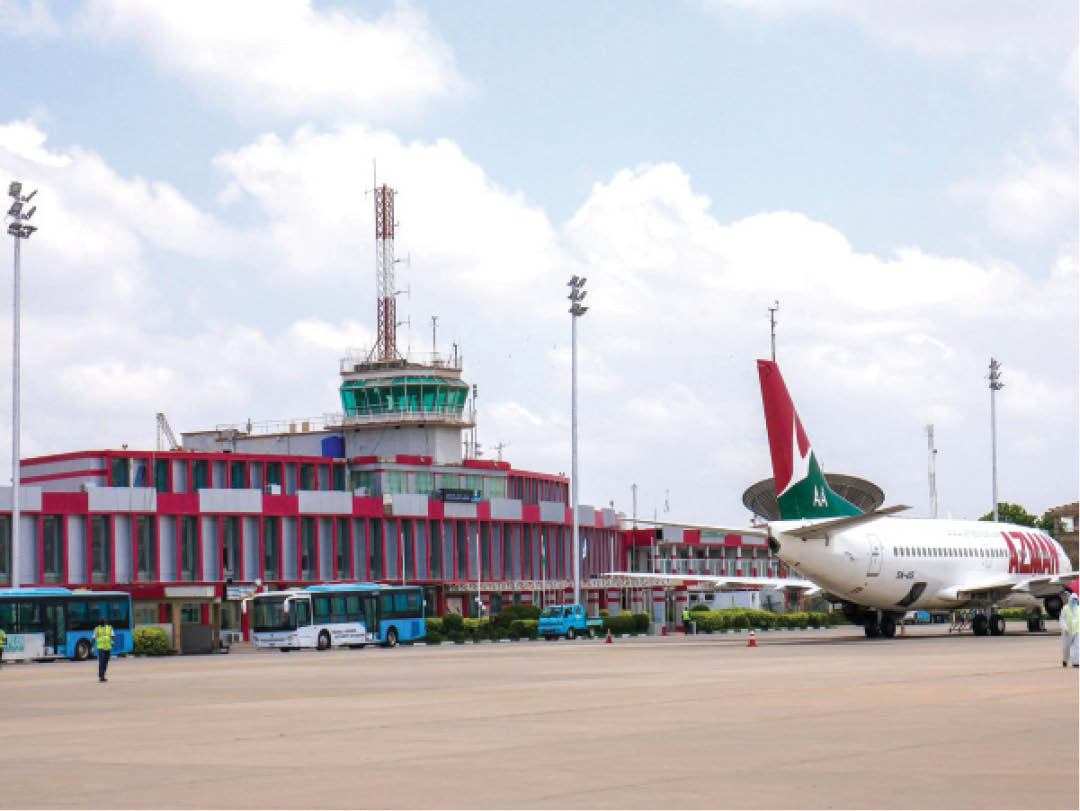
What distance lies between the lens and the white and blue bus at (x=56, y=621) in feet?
198

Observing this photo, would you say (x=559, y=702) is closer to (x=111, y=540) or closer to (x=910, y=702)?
(x=910, y=702)

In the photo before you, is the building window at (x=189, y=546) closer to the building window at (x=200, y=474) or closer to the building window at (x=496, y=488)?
the building window at (x=200, y=474)

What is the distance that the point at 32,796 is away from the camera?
52.1 ft

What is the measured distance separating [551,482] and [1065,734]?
108m

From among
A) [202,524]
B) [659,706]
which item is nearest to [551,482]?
[202,524]

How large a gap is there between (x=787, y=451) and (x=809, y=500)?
189 cm

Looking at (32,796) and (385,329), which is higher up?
(385,329)

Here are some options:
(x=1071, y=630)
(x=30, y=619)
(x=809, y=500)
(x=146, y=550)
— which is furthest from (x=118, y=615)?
(x=1071, y=630)

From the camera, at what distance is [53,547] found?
87.8 metres

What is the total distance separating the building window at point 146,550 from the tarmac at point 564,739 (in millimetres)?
52334

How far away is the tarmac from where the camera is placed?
15.4 m

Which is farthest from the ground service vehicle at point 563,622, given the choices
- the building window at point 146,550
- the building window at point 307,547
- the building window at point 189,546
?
the building window at point 146,550

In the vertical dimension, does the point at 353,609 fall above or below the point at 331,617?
above

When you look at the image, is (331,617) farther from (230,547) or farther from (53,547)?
(230,547)
